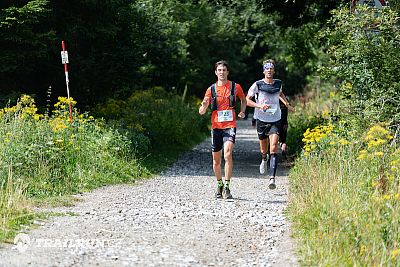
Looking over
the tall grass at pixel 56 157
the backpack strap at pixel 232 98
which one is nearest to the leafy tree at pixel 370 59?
the backpack strap at pixel 232 98

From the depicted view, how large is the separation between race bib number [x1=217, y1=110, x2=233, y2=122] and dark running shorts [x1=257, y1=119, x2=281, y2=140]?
1082 millimetres

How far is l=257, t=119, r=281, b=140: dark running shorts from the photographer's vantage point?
11.8 m

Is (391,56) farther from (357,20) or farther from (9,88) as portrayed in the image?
(9,88)

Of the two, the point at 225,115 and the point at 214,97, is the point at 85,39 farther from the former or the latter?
the point at 225,115

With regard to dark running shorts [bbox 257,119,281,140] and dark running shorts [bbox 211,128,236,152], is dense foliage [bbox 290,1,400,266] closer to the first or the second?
dark running shorts [bbox 257,119,281,140]

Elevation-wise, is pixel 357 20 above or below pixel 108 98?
above

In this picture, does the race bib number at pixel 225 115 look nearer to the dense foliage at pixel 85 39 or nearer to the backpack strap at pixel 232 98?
the backpack strap at pixel 232 98

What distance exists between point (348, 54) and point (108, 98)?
8.62 metres

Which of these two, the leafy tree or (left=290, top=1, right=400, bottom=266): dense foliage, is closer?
(left=290, top=1, right=400, bottom=266): dense foliage

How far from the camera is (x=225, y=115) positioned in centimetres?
1093

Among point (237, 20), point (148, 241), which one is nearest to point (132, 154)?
point (148, 241)

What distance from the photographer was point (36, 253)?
282 inches

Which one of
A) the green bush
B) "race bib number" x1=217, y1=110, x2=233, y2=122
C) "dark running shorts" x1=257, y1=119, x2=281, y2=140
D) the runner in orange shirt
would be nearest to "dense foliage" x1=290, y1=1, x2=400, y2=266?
"dark running shorts" x1=257, y1=119, x2=281, y2=140

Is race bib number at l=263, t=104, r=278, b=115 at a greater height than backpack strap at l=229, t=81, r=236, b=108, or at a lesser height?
lesser
